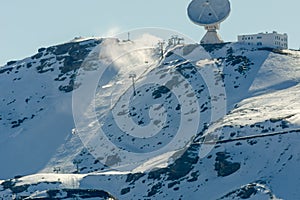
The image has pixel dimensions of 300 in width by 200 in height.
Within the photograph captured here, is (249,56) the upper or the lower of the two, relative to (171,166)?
upper

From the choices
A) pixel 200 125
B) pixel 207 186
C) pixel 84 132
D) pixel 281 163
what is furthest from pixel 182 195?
pixel 84 132

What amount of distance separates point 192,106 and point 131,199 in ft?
108

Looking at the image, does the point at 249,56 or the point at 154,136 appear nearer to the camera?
the point at 154,136

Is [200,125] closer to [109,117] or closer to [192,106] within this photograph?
[192,106]

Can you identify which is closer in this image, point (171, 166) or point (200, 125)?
point (171, 166)

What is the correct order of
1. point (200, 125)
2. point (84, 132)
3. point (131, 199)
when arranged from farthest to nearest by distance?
point (84, 132), point (200, 125), point (131, 199)

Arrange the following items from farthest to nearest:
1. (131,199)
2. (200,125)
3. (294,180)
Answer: (200,125), (131,199), (294,180)

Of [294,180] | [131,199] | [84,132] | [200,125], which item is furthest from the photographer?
[84,132]

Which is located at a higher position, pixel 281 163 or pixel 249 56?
pixel 249 56

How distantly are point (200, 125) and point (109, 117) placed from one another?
1103 inches

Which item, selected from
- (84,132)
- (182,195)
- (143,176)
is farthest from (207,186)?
(84,132)

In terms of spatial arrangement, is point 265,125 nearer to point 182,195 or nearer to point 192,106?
point 182,195

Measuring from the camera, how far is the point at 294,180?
13825 cm

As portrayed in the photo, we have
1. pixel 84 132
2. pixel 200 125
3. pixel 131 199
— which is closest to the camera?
pixel 131 199
